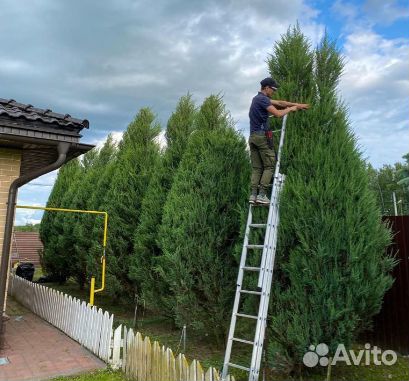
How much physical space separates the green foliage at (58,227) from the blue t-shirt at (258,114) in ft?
34.2

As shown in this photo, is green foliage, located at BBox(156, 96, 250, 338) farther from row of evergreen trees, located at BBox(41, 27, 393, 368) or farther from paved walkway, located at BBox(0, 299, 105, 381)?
paved walkway, located at BBox(0, 299, 105, 381)

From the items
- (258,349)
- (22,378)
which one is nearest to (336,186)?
(258,349)

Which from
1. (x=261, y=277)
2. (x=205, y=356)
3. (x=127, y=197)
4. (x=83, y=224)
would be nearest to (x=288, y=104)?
(x=261, y=277)

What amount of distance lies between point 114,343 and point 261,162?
351cm

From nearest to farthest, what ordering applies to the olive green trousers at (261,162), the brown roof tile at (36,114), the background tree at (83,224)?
the olive green trousers at (261,162) → the brown roof tile at (36,114) → the background tree at (83,224)

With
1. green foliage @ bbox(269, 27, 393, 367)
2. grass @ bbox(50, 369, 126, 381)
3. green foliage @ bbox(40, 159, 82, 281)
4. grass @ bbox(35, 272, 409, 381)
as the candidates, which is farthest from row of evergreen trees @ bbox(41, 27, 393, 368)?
green foliage @ bbox(40, 159, 82, 281)

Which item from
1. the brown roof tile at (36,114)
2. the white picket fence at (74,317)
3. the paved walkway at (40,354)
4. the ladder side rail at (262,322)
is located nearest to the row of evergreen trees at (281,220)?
the ladder side rail at (262,322)

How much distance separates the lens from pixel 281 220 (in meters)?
4.68

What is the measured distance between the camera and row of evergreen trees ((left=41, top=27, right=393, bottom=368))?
436cm

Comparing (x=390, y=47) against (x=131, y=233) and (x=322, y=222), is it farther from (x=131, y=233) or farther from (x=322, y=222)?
(x=131, y=233)

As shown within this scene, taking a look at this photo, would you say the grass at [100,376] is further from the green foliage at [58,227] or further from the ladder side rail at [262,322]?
the green foliage at [58,227]

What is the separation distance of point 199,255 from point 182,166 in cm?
175

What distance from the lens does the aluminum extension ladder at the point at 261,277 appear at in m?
4.09

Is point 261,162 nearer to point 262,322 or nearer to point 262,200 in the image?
point 262,200
